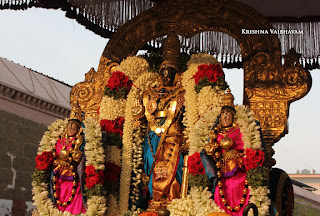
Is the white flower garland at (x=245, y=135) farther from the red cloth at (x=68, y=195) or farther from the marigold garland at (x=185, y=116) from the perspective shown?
the red cloth at (x=68, y=195)

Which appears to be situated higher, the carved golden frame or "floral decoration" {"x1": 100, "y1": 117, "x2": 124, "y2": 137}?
the carved golden frame

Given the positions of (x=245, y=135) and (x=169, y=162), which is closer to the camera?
(x=245, y=135)

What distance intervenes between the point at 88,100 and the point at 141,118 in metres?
1.33

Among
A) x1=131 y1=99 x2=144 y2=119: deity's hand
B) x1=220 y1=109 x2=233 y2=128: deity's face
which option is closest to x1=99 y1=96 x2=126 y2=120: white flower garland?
x1=131 y1=99 x2=144 y2=119: deity's hand

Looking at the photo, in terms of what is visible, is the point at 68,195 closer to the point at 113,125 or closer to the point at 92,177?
the point at 92,177

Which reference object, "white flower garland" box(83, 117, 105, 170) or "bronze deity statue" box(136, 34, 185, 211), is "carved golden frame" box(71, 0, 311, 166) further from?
"white flower garland" box(83, 117, 105, 170)

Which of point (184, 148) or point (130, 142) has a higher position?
point (130, 142)

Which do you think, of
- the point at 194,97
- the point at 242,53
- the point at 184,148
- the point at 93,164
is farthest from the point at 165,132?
the point at 242,53

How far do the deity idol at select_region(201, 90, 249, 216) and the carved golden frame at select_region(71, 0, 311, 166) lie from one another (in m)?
0.97

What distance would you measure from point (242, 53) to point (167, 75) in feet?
4.74

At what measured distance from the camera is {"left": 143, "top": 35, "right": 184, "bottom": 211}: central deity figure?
7.50 meters

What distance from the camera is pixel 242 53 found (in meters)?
8.13

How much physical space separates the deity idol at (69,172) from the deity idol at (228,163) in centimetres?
213

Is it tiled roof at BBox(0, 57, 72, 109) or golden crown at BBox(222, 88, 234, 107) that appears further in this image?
tiled roof at BBox(0, 57, 72, 109)
